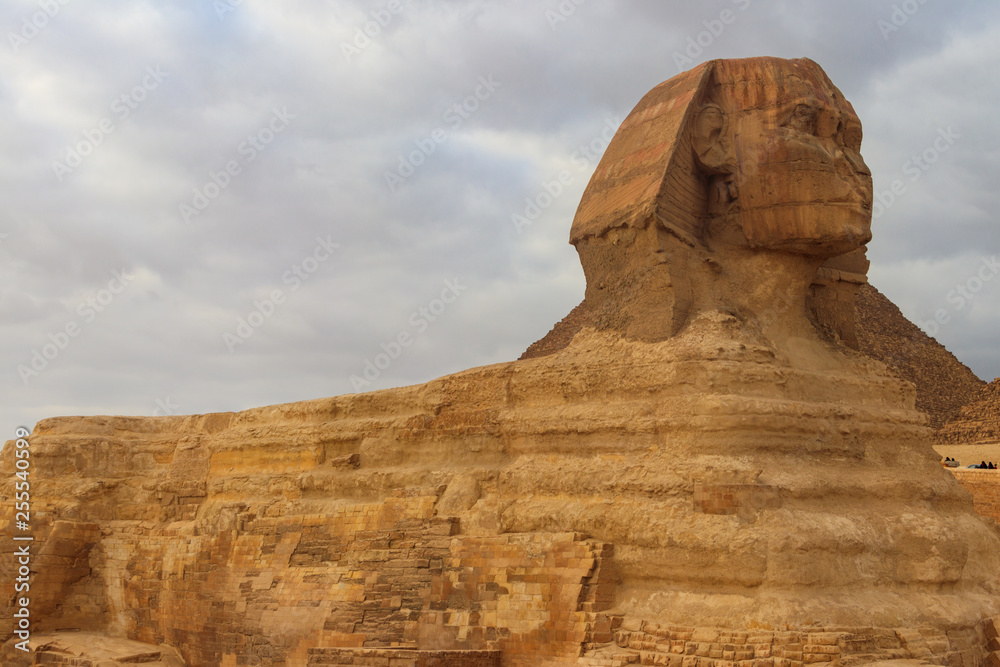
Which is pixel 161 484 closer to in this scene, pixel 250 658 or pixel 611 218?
pixel 250 658

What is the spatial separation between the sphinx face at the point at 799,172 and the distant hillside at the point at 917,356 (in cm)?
5492

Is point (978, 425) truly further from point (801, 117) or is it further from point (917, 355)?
point (801, 117)

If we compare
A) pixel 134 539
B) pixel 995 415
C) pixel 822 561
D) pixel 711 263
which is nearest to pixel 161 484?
pixel 134 539

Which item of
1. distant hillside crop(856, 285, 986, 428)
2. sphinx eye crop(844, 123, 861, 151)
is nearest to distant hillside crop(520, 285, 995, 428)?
distant hillside crop(856, 285, 986, 428)

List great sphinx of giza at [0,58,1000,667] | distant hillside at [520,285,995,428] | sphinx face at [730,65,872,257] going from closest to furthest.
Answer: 1. great sphinx of giza at [0,58,1000,667]
2. sphinx face at [730,65,872,257]
3. distant hillside at [520,285,995,428]

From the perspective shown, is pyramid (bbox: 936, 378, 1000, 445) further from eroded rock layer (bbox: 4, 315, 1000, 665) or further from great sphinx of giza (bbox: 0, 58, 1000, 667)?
eroded rock layer (bbox: 4, 315, 1000, 665)

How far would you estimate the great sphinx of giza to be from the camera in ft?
24.7

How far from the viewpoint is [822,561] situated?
7418 millimetres

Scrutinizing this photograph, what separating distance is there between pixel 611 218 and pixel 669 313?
1.20m

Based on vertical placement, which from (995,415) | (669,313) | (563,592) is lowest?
(563,592)

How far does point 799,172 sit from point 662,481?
3117mm

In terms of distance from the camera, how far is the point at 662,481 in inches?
315

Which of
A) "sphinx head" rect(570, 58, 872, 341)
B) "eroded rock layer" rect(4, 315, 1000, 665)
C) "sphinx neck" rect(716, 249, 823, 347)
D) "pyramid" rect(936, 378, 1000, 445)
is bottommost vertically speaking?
"eroded rock layer" rect(4, 315, 1000, 665)

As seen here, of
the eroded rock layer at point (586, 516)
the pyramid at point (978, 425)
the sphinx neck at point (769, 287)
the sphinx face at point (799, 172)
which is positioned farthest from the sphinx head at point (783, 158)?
the pyramid at point (978, 425)
